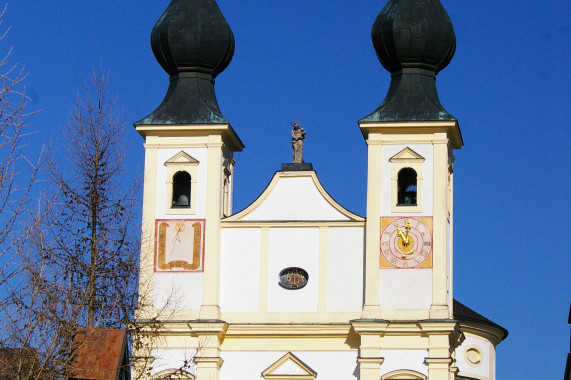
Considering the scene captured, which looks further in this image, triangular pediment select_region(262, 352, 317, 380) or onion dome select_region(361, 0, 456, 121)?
onion dome select_region(361, 0, 456, 121)

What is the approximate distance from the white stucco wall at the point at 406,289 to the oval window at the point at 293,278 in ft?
5.65

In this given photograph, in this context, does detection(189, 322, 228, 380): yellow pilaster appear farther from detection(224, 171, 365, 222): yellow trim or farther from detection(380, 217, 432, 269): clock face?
detection(380, 217, 432, 269): clock face

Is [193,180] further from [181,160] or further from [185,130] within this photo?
[185,130]

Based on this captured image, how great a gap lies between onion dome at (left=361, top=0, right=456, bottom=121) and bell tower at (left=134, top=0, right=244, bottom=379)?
3558mm

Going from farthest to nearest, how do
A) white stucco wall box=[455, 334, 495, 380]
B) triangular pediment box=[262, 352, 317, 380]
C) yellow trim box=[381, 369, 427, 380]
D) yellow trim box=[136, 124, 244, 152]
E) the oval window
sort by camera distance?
white stucco wall box=[455, 334, 495, 380] → yellow trim box=[136, 124, 244, 152] → the oval window → triangular pediment box=[262, 352, 317, 380] → yellow trim box=[381, 369, 427, 380]

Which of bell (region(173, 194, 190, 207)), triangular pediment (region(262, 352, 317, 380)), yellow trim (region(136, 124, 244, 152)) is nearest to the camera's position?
triangular pediment (region(262, 352, 317, 380))

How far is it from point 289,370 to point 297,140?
512 cm

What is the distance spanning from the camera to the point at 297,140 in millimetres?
33969

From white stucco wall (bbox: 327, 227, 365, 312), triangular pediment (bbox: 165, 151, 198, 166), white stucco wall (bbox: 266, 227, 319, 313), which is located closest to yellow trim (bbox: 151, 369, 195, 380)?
white stucco wall (bbox: 266, 227, 319, 313)

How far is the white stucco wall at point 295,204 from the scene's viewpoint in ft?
109

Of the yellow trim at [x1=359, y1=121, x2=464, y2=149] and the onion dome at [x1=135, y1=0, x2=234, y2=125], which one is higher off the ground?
the onion dome at [x1=135, y1=0, x2=234, y2=125]

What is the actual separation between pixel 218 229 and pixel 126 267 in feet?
29.7

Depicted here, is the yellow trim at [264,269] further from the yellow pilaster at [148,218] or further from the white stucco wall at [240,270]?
the yellow pilaster at [148,218]

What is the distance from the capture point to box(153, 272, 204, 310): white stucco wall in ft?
108
